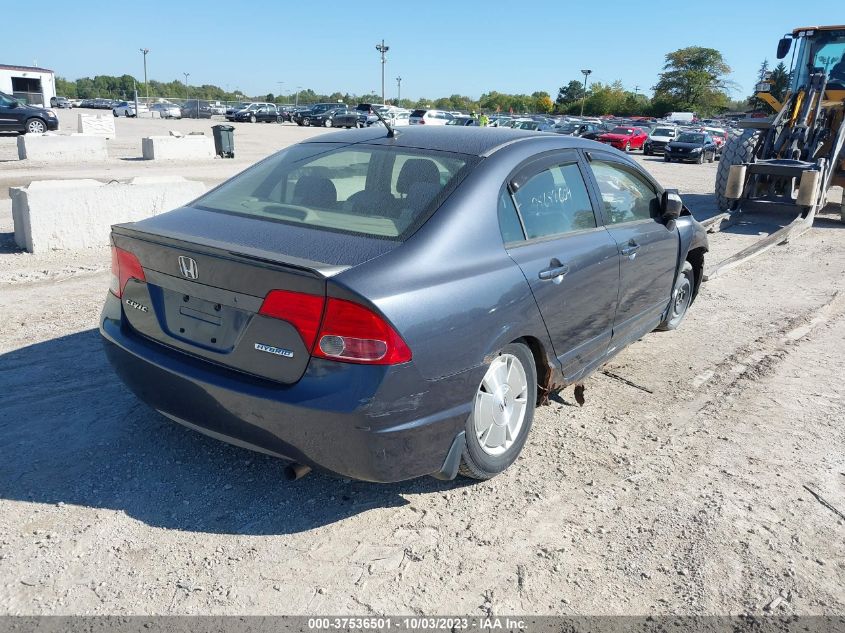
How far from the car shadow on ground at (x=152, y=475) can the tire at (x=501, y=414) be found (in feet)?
0.86

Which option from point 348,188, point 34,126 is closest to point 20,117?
point 34,126

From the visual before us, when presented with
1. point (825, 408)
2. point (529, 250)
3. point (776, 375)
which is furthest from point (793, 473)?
point (529, 250)

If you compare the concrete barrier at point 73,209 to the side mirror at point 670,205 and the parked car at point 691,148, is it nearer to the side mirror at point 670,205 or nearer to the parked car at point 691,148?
the side mirror at point 670,205

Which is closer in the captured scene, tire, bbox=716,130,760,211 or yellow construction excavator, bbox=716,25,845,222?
yellow construction excavator, bbox=716,25,845,222

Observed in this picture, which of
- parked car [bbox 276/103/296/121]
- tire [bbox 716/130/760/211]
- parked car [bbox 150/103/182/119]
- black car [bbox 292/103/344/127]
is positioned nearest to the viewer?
tire [bbox 716/130/760/211]

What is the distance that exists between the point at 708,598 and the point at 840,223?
1259 centimetres

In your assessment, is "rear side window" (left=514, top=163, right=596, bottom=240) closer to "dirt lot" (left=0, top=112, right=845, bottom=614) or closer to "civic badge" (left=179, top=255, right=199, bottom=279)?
"dirt lot" (left=0, top=112, right=845, bottom=614)

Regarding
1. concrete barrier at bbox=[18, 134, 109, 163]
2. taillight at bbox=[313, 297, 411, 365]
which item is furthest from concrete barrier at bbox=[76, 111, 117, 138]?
taillight at bbox=[313, 297, 411, 365]

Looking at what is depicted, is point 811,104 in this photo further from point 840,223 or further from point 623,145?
point 623,145

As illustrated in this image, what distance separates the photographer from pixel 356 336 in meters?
2.64

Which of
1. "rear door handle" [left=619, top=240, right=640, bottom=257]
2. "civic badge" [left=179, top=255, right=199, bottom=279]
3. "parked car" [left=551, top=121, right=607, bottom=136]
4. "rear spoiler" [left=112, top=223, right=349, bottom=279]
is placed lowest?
"rear door handle" [left=619, top=240, right=640, bottom=257]

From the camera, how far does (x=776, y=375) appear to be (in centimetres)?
505

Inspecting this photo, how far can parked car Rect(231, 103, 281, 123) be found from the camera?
53.4 m

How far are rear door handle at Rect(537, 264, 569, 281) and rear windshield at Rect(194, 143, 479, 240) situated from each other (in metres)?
0.63
